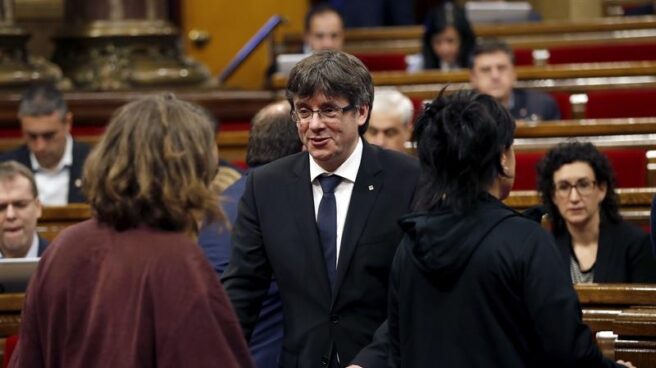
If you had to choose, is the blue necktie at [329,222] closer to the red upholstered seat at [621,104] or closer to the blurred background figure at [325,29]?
the red upholstered seat at [621,104]

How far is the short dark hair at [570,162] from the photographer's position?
489cm

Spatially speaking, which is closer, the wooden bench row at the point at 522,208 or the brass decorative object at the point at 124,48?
the wooden bench row at the point at 522,208

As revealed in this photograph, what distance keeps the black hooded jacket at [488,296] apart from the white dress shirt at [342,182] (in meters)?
0.53

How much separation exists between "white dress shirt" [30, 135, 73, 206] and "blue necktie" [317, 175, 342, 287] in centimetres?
323

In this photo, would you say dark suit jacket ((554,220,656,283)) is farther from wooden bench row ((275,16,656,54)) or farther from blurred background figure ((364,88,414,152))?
wooden bench row ((275,16,656,54))

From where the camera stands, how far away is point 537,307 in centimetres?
262

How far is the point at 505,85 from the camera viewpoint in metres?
6.69

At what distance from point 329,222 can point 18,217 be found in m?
1.98

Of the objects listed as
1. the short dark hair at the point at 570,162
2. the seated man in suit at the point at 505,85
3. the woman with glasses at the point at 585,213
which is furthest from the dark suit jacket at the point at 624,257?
the seated man in suit at the point at 505,85

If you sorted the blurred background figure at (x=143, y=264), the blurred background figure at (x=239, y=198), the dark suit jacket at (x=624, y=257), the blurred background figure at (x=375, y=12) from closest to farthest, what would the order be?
the blurred background figure at (x=143, y=264), the blurred background figure at (x=239, y=198), the dark suit jacket at (x=624, y=257), the blurred background figure at (x=375, y=12)

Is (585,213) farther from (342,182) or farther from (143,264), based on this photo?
(143,264)

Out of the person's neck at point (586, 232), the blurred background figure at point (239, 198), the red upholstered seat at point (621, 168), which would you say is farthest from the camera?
the red upholstered seat at point (621, 168)

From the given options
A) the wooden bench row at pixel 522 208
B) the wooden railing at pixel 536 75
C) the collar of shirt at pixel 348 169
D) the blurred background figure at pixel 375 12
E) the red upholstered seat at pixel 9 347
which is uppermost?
the blurred background figure at pixel 375 12

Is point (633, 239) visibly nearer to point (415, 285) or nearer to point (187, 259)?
point (415, 285)
